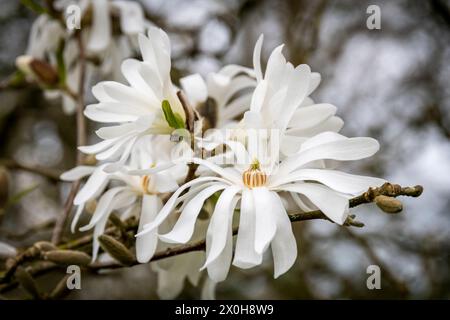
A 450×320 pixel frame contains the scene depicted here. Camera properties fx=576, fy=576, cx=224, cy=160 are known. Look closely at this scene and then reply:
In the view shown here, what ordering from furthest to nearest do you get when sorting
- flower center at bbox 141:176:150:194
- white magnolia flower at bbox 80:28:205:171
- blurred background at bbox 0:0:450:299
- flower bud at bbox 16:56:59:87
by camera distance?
blurred background at bbox 0:0:450:299 → flower bud at bbox 16:56:59:87 → flower center at bbox 141:176:150:194 → white magnolia flower at bbox 80:28:205:171

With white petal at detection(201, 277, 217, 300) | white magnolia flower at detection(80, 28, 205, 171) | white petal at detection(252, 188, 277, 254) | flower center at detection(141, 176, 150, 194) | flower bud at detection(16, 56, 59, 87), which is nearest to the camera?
white petal at detection(252, 188, 277, 254)

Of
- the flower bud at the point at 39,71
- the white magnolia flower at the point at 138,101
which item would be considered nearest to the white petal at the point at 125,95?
the white magnolia flower at the point at 138,101

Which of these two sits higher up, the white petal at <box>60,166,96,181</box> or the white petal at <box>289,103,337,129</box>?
the white petal at <box>289,103,337,129</box>

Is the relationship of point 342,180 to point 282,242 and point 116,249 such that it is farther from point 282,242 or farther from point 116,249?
point 116,249

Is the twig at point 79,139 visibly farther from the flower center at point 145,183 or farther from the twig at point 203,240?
the flower center at point 145,183

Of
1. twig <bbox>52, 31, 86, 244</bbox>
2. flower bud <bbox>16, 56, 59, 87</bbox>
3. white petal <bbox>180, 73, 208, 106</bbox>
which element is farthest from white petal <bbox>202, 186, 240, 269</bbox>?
flower bud <bbox>16, 56, 59, 87</bbox>

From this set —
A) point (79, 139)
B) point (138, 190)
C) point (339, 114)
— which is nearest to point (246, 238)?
point (138, 190)

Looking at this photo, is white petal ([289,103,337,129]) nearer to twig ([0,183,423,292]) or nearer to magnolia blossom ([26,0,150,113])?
twig ([0,183,423,292])
